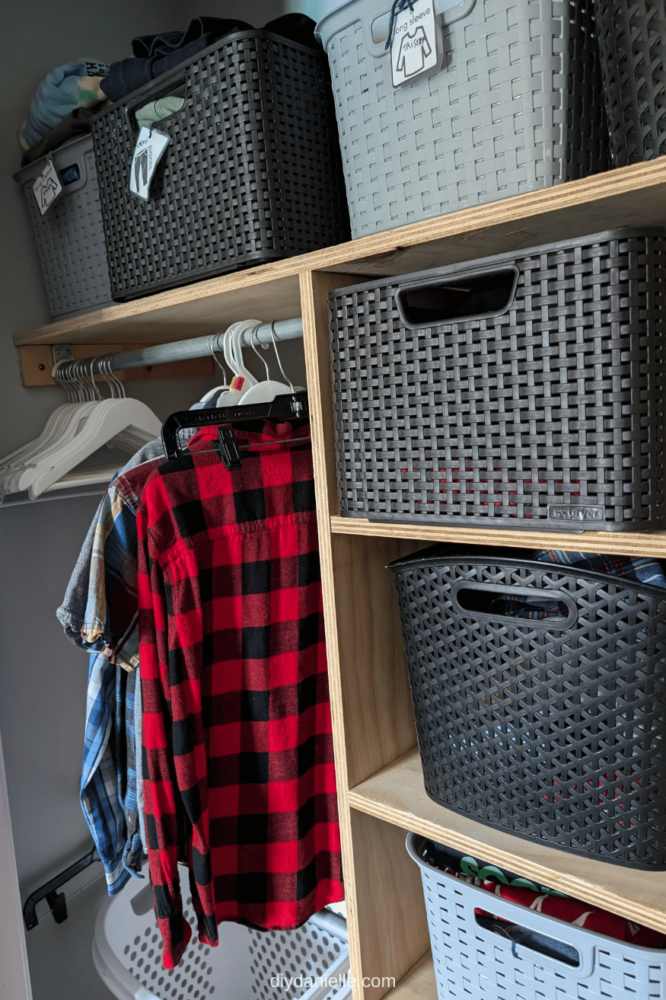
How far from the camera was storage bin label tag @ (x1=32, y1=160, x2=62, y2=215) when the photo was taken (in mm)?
1187

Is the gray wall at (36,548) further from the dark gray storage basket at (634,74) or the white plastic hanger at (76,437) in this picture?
the dark gray storage basket at (634,74)

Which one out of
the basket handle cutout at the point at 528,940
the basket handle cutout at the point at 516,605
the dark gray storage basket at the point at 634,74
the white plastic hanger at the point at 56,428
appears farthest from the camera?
the white plastic hanger at the point at 56,428

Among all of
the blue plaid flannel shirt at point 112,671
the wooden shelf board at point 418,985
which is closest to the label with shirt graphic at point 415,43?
the blue plaid flannel shirt at point 112,671

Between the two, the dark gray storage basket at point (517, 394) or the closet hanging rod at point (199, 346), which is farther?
the closet hanging rod at point (199, 346)

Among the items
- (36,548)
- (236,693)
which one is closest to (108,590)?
(236,693)

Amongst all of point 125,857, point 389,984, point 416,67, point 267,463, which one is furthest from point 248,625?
point 416,67

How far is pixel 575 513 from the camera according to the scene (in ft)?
2.09

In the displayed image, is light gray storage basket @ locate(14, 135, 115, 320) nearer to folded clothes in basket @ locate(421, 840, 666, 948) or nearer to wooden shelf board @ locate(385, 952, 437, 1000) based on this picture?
folded clothes in basket @ locate(421, 840, 666, 948)

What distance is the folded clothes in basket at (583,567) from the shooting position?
0.73m

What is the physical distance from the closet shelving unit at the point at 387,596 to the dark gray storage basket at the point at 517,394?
0.10ft

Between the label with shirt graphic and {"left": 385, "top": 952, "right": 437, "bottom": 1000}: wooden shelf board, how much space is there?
46.3 inches

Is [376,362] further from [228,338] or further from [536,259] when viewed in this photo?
[228,338]

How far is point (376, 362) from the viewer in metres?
0.77

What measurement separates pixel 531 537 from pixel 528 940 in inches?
20.8
